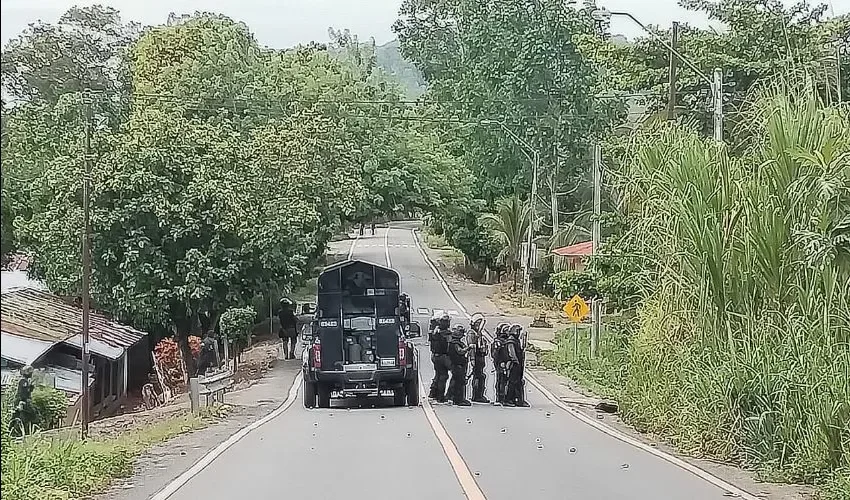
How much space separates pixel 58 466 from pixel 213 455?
11.1 feet

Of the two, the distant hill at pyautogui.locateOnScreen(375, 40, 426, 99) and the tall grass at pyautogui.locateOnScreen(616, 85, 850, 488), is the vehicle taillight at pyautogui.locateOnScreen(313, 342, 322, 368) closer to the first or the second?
the tall grass at pyautogui.locateOnScreen(616, 85, 850, 488)

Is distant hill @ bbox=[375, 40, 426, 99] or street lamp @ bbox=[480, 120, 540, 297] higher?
distant hill @ bbox=[375, 40, 426, 99]

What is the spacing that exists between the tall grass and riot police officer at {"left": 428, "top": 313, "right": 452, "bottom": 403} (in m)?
4.43

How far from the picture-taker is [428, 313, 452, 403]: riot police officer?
20.1 meters

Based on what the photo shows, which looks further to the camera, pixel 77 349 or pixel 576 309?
pixel 576 309

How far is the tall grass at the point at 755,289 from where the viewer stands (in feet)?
37.8

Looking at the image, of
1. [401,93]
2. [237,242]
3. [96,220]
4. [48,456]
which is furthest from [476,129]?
[48,456]

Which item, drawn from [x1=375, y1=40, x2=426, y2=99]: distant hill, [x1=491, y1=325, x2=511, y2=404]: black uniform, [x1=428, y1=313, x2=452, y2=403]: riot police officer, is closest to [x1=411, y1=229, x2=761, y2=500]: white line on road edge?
[x1=491, y1=325, x2=511, y2=404]: black uniform

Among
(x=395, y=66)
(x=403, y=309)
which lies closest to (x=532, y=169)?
(x=403, y=309)

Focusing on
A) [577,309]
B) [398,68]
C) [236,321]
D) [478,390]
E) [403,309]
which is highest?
[398,68]

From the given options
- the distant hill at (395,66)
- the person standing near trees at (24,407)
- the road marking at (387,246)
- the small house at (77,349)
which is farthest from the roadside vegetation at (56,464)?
the distant hill at (395,66)

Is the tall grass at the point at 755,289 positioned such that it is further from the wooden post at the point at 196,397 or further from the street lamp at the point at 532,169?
the street lamp at the point at 532,169

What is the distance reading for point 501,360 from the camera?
20.5 m

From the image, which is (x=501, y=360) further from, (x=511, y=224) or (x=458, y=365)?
(x=511, y=224)
